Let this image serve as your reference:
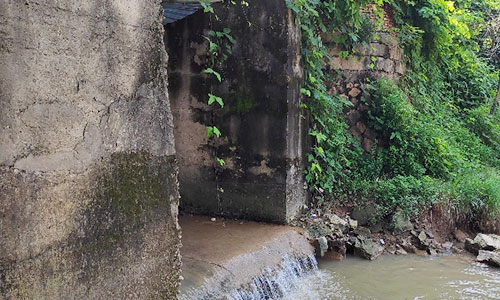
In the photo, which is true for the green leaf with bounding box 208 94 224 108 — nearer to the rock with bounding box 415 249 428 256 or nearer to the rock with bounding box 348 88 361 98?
the rock with bounding box 348 88 361 98

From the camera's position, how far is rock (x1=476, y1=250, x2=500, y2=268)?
580cm

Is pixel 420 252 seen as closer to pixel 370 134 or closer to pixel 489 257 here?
pixel 489 257

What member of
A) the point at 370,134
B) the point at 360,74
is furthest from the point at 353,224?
the point at 360,74

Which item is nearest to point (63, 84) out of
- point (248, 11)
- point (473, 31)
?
point (248, 11)

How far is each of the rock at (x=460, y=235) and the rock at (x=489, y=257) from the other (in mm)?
524

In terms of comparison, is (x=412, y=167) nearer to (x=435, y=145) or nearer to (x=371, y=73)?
(x=435, y=145)

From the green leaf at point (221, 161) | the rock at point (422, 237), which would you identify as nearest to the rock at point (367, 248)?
the rock at point (422, 237)

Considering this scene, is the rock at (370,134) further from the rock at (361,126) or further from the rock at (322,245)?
the rock at (322,245)

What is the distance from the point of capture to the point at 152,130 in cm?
291

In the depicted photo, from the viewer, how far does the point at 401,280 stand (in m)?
5.32

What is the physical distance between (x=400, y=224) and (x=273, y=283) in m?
2.43

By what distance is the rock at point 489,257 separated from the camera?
580 cm

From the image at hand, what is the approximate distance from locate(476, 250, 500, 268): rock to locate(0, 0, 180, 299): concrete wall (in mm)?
4351

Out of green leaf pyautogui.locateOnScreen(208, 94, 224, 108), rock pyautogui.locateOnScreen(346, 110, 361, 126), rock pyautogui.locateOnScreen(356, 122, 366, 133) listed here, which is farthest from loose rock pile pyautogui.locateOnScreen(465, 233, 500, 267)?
green leaf pyautogui.locateOnScreen(208, 94, 224, 108)
